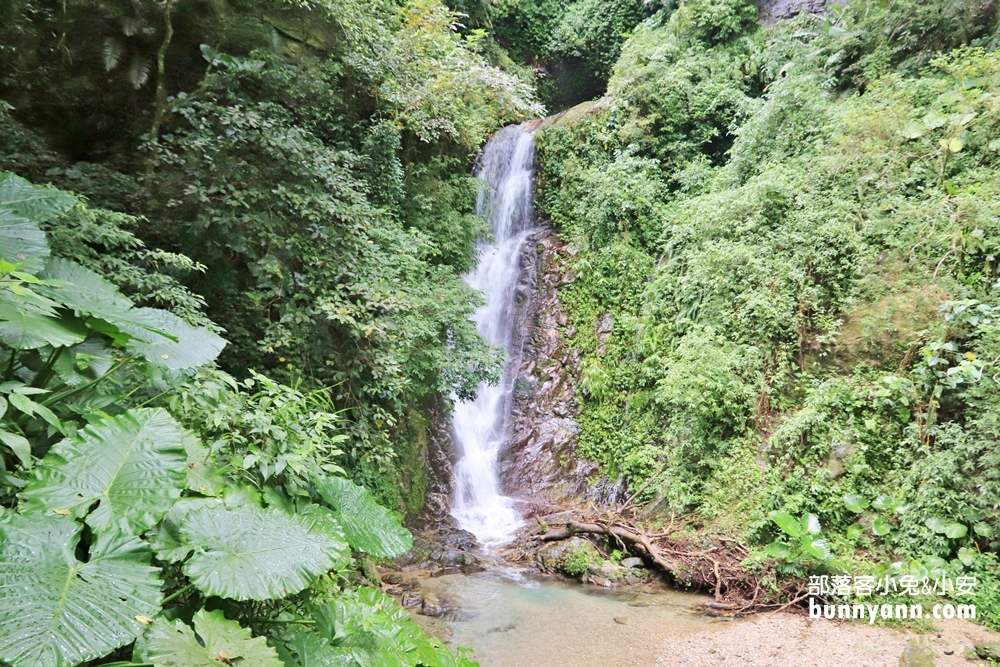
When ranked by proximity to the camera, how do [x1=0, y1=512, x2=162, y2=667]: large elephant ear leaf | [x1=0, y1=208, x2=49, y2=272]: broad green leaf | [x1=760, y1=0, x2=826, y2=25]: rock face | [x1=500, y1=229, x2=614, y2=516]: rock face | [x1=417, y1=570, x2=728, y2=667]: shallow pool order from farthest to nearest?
1. [x1=760, y1=0, x2=826, y2=25]: rock face
2. [x1=500, y1=229, x2=614, y2=516]: rock face
3. [x1=417, y1=570, x2=728, y2=667]: shallow pool
4. [x1=0, y1=208, x2=49, y2=272]: broad green leaf
5. [x1=0, y1=512, x2=162, y2=667]: large elephant ear leaf

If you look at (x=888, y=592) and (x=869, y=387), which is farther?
(x=869, y=387)

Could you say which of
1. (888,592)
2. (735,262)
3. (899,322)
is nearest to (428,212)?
(735,262)

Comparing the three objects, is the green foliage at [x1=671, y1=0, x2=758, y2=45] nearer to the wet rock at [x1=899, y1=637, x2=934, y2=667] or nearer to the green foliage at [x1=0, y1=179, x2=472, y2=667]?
the wet rock at [x1=899, y1=637, x2=934, y2=667]

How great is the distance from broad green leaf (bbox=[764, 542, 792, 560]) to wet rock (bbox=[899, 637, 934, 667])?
1065mm

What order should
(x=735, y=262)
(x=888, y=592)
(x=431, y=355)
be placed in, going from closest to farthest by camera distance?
(x=888, y=592) < (x=431, y=355) < (x=735, y=262)

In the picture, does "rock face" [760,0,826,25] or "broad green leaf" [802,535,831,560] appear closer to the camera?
"broad green leaf" [802,535,831,560]

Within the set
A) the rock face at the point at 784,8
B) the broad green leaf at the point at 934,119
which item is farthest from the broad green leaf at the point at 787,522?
the rock face at the point at 784,8

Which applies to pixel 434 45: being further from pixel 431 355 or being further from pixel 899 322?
pixel 899 322

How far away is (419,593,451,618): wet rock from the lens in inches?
183

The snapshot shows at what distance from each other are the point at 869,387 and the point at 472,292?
4166 mm

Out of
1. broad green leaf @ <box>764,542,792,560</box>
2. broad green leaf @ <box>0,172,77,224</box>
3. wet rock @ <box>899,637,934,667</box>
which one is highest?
broad green leaf @ <box>0,172,77,224</box>

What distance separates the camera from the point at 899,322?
524 cm

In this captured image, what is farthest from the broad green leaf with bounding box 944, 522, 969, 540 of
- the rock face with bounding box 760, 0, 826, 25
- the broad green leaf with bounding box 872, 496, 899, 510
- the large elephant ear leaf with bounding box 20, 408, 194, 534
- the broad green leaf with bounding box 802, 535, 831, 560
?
the rock face with bounding box 760, 0, 826, 25

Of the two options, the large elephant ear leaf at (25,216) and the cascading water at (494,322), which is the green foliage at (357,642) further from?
the cascading water at (494,322)
